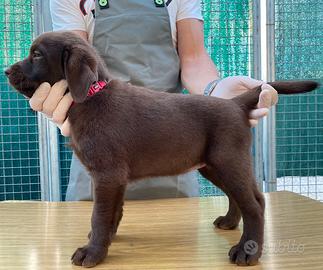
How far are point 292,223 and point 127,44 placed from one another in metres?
0.95

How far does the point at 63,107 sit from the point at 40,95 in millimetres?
68

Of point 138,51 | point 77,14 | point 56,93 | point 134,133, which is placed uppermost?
point 77,14

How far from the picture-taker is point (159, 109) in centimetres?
115

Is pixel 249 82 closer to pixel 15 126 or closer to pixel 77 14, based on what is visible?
pixel 77 14

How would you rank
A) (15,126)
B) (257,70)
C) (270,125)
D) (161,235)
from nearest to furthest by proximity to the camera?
(161,235) → (270,125) → (257,70) → (15,126)

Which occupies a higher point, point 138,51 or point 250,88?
point 138,51

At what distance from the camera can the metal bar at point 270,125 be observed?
8.67ft

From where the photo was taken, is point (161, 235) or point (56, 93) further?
point (161, 235)

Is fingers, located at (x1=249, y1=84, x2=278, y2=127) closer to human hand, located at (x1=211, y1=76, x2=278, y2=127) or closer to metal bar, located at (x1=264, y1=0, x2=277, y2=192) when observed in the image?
human hand, located at (x1=211, y1=76, x2=278, y2=127)

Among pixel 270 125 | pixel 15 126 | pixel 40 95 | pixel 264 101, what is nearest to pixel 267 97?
pixel 264 101

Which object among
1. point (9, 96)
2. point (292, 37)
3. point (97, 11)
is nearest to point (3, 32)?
point (9, 96)

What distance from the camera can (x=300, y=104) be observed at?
9.58 ft

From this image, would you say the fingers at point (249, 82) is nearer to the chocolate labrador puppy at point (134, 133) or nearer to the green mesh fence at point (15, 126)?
the chocolate labrador puppy at point (134, 133)

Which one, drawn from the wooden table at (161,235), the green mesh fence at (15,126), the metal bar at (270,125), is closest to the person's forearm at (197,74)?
the wooden table at (161,235)
